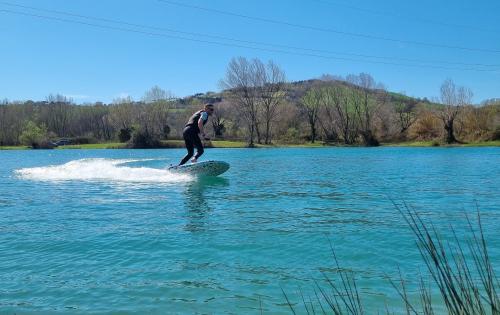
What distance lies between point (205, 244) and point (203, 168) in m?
12.6

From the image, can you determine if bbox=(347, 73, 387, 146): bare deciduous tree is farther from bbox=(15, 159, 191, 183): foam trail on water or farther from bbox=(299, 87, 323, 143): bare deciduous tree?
bbox=(15, 159, 191, 183): foam trail on water

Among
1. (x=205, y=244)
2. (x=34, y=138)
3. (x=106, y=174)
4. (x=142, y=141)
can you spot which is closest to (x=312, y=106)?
(x=142, y=141)

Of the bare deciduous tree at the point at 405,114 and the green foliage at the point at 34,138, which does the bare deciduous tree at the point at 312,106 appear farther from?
the green foliage at the point at 34,138

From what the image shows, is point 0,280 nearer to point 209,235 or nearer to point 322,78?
point 209,235

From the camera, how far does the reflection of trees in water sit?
1087 centimetres

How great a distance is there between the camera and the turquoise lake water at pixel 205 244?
6.17 metres

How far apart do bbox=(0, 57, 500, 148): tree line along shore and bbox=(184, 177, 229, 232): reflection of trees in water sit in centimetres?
5932

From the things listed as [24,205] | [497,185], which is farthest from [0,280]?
[497,185]

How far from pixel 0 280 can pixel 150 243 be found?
8.82ft

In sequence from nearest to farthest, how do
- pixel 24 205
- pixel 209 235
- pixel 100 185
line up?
pixel 209 235
pixel 24 205
pixel 100 185

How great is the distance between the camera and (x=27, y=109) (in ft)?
416

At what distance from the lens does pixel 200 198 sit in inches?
607

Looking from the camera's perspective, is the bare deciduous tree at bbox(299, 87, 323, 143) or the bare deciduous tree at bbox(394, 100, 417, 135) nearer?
the bare deciduous tree at bbox(299, 87, 323, 143)

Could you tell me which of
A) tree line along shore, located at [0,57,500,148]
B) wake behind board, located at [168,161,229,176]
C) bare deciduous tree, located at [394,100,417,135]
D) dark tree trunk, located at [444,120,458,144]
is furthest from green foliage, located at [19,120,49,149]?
wake behind board, located at [168,161,229,176]
